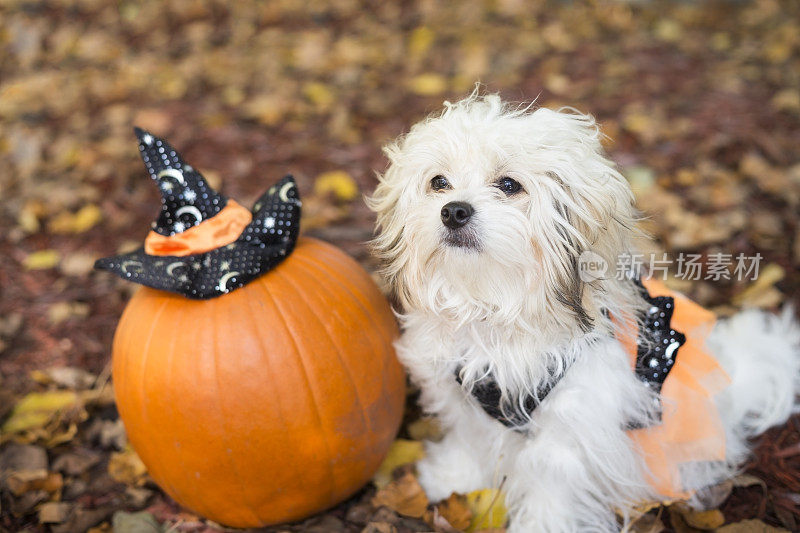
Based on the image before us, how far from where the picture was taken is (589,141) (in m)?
2.05

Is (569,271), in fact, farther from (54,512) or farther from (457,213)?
(54,512)

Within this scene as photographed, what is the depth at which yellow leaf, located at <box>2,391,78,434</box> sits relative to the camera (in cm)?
297

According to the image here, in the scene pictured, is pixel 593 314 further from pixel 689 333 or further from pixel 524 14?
pixel 524 14

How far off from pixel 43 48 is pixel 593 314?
667cm

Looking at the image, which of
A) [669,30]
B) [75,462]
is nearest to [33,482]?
[75,462]

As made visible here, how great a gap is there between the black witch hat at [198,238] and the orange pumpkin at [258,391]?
7 centimetres

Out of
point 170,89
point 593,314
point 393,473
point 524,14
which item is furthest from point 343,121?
point 593,314

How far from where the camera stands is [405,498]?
2.56 m

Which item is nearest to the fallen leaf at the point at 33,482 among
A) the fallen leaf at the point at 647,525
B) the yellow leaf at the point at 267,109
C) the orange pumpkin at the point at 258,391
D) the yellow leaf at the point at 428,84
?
the orange pumpkin at the point at 258,391

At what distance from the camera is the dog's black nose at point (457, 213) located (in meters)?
1.94

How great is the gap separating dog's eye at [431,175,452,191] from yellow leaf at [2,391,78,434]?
2.01 m

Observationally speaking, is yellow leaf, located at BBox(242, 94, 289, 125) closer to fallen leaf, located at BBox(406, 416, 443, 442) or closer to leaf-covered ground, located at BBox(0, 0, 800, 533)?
leaf-covered ground, located at BBox(0, 0, 800, 533)

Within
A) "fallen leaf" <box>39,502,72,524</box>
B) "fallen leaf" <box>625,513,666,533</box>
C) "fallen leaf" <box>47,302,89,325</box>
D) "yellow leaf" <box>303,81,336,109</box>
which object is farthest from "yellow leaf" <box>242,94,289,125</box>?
"fallen leaf" <box>625,513,666,533</box>

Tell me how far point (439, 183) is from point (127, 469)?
5.77 ft
